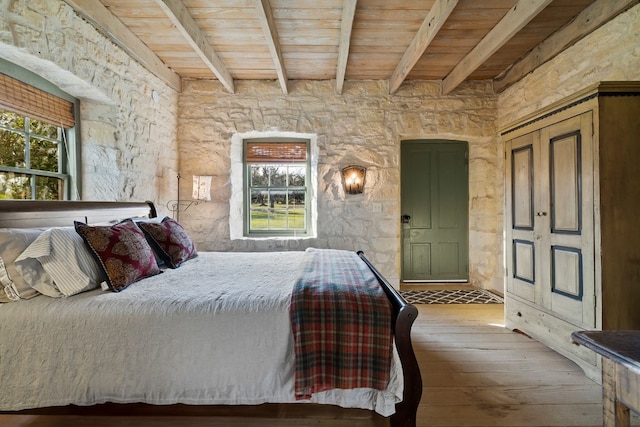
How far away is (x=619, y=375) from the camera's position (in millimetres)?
865

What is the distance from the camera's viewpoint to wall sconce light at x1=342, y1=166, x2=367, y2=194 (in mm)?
3730

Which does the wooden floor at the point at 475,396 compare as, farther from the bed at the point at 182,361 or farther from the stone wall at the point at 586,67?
the stone wall at the point at 586,67

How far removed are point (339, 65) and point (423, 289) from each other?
9.35 feet

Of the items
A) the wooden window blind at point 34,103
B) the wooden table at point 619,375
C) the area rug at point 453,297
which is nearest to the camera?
Answer: the wooden table at point 619,375

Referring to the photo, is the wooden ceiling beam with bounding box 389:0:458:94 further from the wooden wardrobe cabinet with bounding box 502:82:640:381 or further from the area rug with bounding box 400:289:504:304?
the area rug with bounding box 400:289:504:304

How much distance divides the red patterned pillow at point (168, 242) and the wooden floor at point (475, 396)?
3.13 ft

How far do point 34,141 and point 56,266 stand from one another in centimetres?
135

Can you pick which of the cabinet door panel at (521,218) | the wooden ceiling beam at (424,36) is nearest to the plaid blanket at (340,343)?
the cabinet door panel at (521,218)

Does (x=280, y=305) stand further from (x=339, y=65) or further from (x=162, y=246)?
(x=339, y=65)

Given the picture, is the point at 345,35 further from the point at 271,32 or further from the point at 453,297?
the point at 453,297

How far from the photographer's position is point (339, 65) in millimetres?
3191

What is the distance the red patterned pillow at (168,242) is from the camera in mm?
2188

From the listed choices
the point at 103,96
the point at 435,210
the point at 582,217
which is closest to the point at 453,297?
the point at 435,210

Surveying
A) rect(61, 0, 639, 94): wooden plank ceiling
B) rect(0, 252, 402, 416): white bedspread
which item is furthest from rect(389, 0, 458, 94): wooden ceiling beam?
rect(0, 252, 402, 416): white bedspread
